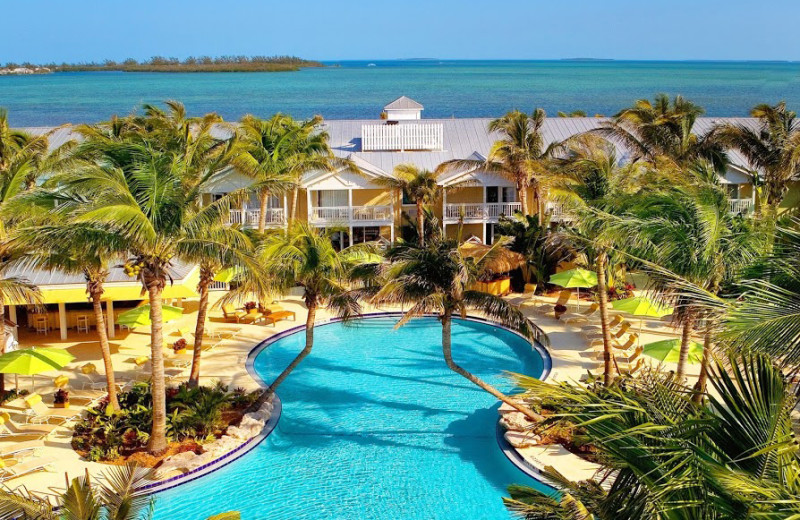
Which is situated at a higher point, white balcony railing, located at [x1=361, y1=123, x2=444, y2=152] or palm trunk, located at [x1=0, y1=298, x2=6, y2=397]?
white balcony railing, located at [x1=361, y1=123, x2=444, y2=152]

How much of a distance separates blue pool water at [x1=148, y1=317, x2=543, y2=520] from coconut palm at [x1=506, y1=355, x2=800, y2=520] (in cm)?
818

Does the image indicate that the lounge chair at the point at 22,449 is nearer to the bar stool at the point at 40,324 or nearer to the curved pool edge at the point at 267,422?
the curved pool edge at the point at 267,422

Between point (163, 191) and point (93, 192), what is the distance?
1.32 metres

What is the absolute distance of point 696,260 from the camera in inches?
500

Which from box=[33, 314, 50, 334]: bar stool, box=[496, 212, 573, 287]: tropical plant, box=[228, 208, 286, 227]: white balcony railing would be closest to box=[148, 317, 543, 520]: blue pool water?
box=[496, 212, 573, 287]: tropical plant

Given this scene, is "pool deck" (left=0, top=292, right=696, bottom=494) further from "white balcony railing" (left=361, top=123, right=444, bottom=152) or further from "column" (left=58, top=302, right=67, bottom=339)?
"white balcony railing" (left=361, top=123, right=444, bottom=152)

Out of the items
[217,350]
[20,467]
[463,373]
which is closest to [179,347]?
[217,350]

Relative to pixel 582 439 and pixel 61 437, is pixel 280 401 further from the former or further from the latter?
pixel 582 439

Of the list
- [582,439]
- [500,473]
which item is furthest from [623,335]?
[582,439]

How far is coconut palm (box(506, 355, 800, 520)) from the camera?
220 inches

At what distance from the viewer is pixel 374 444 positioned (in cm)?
1714

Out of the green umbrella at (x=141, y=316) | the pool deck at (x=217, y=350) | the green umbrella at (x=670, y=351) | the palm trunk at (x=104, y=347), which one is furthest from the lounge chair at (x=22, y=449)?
the green umbrella at (x=670, y=351)

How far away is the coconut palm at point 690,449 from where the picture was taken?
5594 mm

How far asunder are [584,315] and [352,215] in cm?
1120
